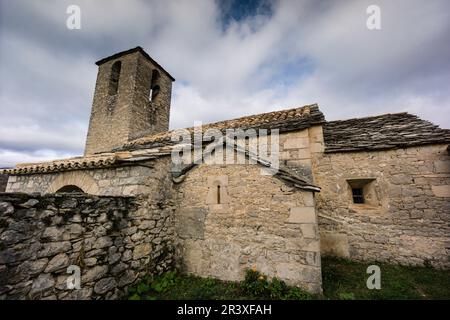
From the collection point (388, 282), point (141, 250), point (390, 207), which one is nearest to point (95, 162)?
point (141, 250)

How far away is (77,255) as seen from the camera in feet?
9.55

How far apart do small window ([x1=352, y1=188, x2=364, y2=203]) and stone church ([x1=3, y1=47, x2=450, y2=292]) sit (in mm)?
25

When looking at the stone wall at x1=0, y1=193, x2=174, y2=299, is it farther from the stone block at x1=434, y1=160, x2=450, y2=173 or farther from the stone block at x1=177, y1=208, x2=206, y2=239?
the stone block at x1=434, y1=160, x2=450, y2=173

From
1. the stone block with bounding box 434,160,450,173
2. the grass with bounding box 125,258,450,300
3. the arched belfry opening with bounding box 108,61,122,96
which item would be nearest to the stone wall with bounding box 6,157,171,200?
the grass with bounding box 125,258,450,300

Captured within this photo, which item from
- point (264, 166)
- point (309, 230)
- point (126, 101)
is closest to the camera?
point (309, 230)

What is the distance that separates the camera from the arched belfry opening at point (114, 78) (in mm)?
11192

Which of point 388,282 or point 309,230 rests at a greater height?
point 309,230

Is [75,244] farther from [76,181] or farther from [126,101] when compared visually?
[126,101]

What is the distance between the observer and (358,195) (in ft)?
18.7

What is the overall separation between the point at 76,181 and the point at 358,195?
305 inches

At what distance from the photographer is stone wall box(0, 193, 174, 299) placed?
231cm

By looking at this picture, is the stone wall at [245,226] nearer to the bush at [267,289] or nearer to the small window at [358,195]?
the bush at [267,289]

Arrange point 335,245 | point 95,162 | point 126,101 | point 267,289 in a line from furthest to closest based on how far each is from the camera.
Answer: point 126,101, point 335,245, point 95,162, point 267,289
